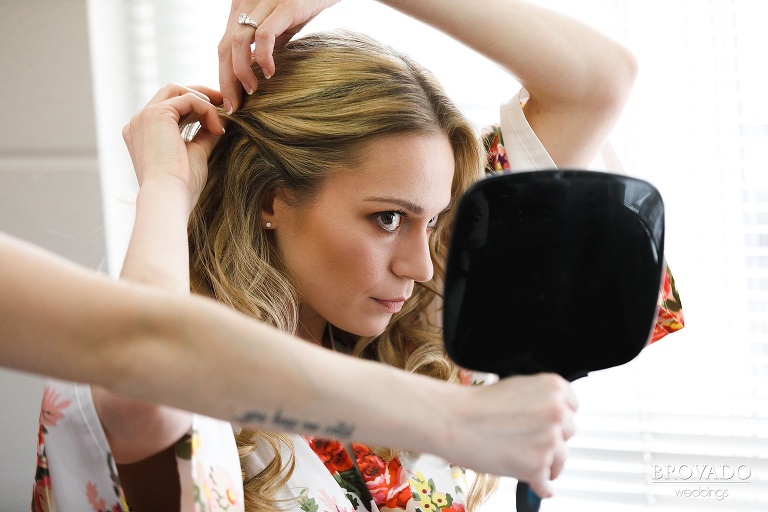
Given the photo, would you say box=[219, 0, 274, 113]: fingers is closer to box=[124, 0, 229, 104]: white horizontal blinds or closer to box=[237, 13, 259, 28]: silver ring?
box=[237, 13, 259, 28]: silver ring

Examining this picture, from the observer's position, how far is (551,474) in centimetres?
56

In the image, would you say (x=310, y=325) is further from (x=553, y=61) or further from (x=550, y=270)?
(x=550, y=270)

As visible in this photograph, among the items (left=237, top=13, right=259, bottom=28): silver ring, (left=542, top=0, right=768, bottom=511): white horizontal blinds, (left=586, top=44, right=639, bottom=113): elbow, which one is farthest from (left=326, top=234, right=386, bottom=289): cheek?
(left=542, top=0, right=768, bottom=511): white horizontal blinds

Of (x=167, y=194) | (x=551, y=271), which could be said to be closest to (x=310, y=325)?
(x=167, y=194)

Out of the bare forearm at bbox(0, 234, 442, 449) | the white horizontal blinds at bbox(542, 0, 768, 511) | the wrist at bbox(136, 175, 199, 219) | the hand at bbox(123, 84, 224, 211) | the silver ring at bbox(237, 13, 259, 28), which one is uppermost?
the silver ring at bbox(237, 13, 259, 28)

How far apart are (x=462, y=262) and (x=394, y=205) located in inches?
17.6

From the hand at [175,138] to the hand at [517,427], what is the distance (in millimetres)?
514

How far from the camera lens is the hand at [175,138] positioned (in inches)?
36.4

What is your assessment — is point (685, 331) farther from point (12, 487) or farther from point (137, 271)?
point (12, 487)

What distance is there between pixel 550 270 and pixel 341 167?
1.65 ft

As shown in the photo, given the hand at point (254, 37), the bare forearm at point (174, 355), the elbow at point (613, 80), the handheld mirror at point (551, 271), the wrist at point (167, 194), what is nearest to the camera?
the bare forearm at point (174, 355)

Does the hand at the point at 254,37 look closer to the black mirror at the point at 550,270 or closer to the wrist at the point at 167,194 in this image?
the wrist at the point at 167,194

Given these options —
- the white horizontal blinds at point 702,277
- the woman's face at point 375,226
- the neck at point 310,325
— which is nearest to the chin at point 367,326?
the woman's face at point 375,226

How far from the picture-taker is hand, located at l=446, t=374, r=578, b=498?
0.50 m
